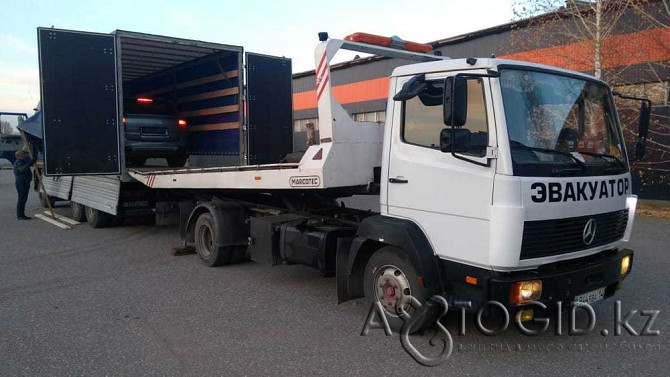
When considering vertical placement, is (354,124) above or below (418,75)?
below

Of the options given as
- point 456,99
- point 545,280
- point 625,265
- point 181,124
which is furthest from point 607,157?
point 181,124

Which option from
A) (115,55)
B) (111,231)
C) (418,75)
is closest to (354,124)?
(418,75)

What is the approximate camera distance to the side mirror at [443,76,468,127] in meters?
3.54

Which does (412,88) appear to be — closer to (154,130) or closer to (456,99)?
(456,99)

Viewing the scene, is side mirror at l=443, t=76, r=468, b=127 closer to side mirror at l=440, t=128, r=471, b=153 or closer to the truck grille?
side mirror at l=440, t=128, r=471, b=153

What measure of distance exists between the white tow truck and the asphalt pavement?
472mm

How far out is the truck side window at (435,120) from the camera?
3.71 metres

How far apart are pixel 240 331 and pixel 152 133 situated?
615 cm

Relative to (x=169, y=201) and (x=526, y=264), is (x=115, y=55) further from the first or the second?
(x=526, y=264)

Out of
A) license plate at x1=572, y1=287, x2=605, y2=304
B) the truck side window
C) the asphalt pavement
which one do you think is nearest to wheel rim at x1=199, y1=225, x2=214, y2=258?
the asphalt pavement

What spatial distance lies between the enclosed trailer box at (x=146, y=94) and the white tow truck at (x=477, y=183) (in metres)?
4.14

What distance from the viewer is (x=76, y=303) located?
17.6 ft

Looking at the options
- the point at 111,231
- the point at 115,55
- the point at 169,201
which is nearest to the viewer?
the point at 115,55

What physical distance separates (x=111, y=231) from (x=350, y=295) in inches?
268
